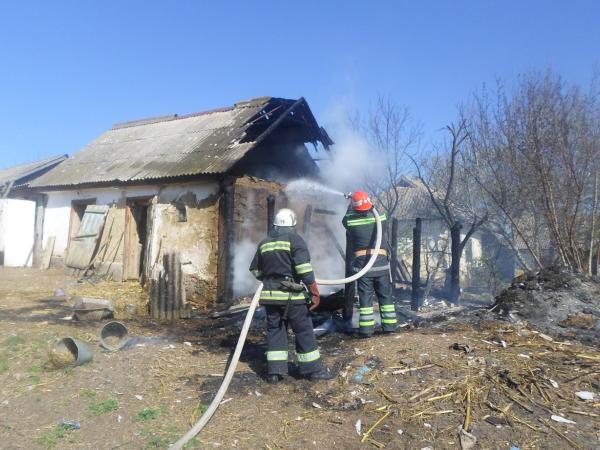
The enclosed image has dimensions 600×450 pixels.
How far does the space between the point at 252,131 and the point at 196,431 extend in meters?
8.84

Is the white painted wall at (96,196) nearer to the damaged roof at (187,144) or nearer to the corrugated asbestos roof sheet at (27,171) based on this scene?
the damaged roof at (187,144)

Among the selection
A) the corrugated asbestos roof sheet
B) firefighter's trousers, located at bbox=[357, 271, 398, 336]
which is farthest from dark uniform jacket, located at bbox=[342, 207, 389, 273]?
the corrugated asbestos roof sheet

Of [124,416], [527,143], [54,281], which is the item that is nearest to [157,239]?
[54,281]

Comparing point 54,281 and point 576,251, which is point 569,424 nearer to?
point 576,251

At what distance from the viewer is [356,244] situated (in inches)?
236

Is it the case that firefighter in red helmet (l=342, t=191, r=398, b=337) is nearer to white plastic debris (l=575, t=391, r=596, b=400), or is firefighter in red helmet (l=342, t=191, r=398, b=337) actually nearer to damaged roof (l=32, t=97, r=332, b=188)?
white plastic debris (l=575, t=391, r=596, b=400)

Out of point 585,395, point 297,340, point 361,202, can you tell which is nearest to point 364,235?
point 361,202

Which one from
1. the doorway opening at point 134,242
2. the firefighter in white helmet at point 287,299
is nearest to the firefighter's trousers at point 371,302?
the firefighter in white helmet at point 287,299

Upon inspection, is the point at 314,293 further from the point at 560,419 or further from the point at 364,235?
the point at 560,419

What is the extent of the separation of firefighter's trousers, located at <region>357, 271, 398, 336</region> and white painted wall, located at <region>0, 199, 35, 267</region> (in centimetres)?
1178

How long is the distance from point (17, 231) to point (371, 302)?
1207cm

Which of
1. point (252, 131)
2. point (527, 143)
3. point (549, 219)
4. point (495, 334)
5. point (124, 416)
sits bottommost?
point (124, 416)

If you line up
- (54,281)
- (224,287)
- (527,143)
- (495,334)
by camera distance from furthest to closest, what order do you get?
(54,281)
(224,287)
(527,143)
(495,334)

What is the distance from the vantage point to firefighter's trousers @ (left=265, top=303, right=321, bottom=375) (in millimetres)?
4570
